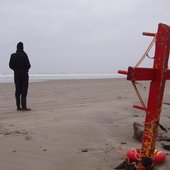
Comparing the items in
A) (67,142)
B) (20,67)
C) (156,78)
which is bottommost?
(67,142)

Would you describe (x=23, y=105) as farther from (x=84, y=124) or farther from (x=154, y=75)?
(x=154, y=75)

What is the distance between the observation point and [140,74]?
10.1 feet

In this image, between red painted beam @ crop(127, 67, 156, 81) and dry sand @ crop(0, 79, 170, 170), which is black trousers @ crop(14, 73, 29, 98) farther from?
red painted beam @ crop(127, 67, 156, 81)

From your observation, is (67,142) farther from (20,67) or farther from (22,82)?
(20,67)

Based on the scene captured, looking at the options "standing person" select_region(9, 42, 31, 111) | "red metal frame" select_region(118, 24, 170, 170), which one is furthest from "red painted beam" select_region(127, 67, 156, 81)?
"standing person" select_region(9, 42, 31, 111)

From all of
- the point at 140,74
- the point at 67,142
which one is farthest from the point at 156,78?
the point at 67,142

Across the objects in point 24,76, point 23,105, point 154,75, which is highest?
point 154,75

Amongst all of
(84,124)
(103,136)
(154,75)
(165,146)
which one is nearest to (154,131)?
(154,75)

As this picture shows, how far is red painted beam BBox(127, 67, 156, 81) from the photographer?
304 cm

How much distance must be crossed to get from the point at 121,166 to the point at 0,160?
1.31 metres

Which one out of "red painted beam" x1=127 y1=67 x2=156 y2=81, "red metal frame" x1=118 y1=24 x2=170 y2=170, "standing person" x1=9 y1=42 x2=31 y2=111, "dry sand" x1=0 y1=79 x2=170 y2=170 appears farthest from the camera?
"standing person" x1=9 y1=42 x2=31 y2=111

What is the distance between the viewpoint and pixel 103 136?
17.8ft

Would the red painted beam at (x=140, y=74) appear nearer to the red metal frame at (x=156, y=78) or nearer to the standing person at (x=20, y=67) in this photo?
the red metal frame at (x=156, y=78)

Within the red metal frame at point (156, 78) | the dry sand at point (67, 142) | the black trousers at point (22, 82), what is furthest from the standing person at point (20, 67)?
the red metal frame at point (156, 78)
